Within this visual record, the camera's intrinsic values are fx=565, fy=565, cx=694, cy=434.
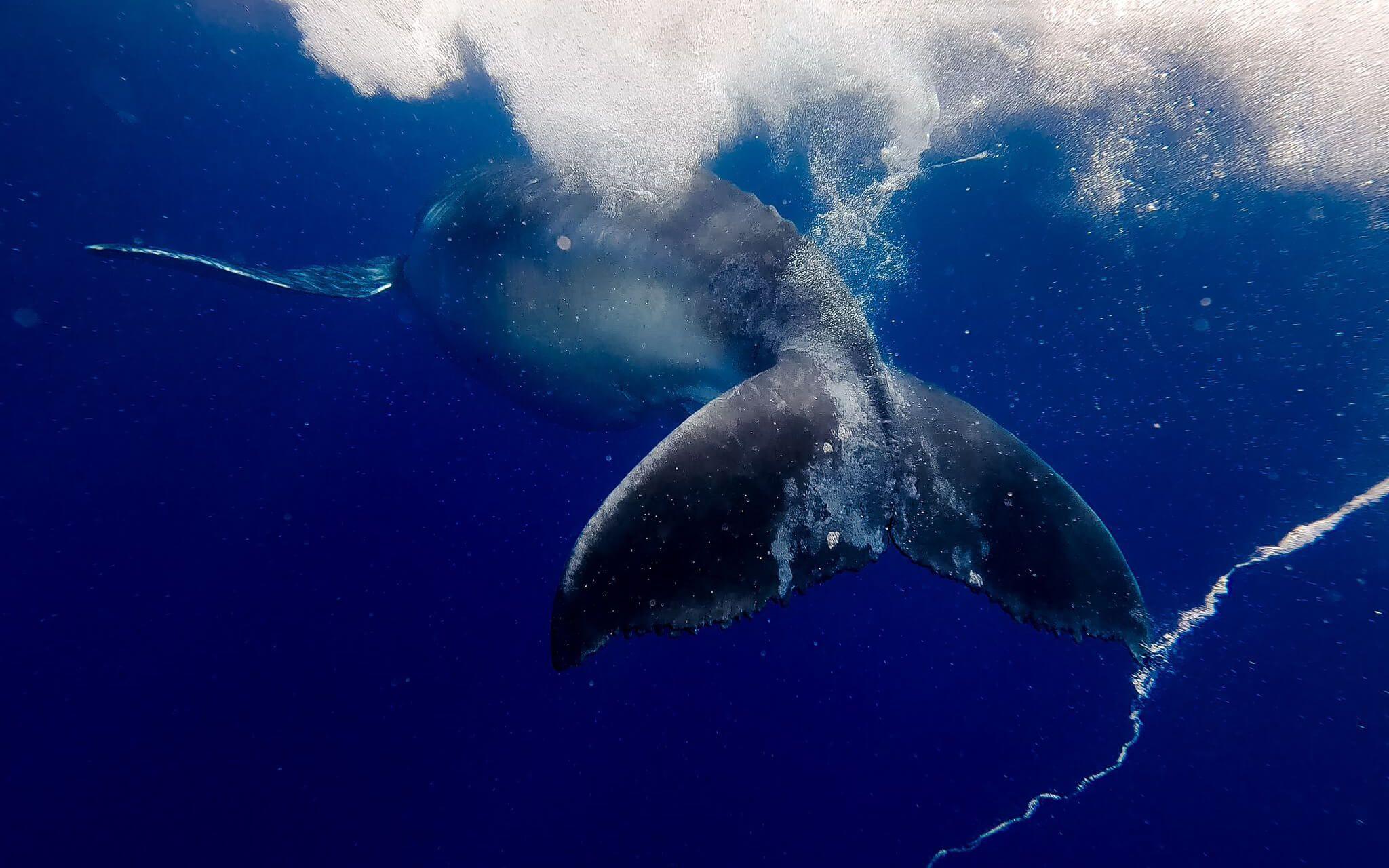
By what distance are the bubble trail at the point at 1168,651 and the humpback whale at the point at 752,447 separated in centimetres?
1046

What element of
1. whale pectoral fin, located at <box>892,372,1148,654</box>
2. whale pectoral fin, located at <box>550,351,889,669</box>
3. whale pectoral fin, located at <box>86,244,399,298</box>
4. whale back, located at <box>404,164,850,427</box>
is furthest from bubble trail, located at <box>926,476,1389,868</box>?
whale pectoral fin, located at <box>86,244,399,298</box>

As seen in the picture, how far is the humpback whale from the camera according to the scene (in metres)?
2.56

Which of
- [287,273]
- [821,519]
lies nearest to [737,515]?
[821,519]

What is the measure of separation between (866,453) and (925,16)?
6.70 m

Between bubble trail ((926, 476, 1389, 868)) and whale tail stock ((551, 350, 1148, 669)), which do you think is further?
bubble trail ((926, 476, 1389, 868))

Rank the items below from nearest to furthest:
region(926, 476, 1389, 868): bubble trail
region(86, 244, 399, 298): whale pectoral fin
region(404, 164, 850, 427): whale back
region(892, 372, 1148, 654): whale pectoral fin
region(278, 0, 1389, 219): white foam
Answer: region(892, 372, 1148, 654): whale pectoral fin
region(404, 164, 850, 427): whale back
region(86, 244, 399, 298): whale pectoral fin
region(278, 0, 1389, 219): white foam
region(926, 476, 1389, 868): bubble trail

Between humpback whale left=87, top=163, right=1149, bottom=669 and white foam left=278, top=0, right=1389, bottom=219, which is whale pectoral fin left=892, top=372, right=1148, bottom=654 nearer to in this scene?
humpback whale left=87, top=163, right=1149, bottom=669

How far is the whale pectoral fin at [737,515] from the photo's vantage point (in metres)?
2.42

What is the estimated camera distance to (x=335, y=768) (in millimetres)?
9578

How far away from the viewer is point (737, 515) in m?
2.74

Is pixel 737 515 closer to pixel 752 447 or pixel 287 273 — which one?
pixel 752 447

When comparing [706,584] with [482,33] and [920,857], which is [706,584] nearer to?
[482,33]

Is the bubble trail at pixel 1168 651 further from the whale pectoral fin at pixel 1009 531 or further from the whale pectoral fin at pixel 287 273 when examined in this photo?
the whale pectoral fin at pixel 287 273

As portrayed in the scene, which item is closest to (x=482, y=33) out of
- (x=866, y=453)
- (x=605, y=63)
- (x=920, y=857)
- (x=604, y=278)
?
(x=605, y=63)
